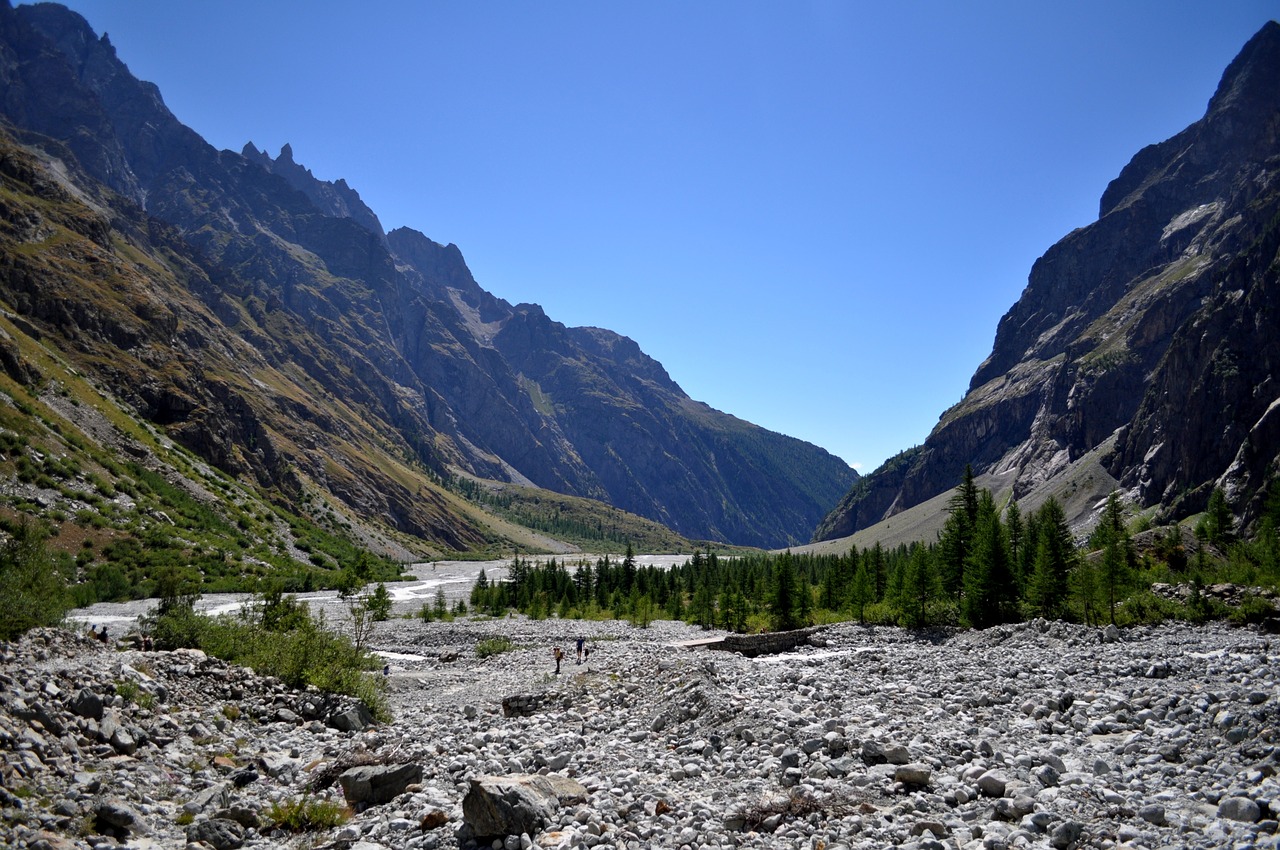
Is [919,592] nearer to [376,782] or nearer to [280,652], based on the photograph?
[280,652]

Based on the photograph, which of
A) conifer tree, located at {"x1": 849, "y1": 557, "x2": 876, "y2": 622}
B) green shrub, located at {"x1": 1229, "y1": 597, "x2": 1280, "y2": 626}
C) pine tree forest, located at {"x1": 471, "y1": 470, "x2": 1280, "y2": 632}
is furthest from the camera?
conifer tree, located at {"x1": 849, "y1": 557, "x2": 876, "y2": 622}

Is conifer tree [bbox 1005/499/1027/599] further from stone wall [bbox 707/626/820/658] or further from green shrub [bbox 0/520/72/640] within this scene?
green shrub [bbox 0/520/72/640]

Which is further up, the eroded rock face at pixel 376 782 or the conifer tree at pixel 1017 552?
the conifer tree at pixel 1017 552

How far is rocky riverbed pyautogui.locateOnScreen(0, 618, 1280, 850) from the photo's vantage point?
35.1 feet

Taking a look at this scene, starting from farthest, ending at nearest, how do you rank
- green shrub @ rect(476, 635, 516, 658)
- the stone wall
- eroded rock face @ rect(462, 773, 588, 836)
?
green shrub @ rect(476, 635, 516, 658), the stone wall, eroded rock face @ rect(462, 773, 588, 836)

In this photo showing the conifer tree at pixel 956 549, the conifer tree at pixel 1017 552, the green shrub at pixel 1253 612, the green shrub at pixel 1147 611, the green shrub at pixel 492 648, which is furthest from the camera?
the conifer tree at pixel 956 549

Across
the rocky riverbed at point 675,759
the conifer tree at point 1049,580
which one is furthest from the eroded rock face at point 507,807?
the conifer tree at point 1049,580

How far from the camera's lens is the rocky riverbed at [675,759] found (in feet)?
35.1

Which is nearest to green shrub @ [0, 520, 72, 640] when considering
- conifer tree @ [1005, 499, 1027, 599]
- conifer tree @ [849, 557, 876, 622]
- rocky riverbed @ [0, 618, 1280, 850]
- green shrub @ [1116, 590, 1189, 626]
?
rocky riverbed @ [0, 618, 1280, 850]

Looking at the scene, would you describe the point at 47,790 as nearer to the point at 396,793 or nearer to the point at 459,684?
the point at 396,793

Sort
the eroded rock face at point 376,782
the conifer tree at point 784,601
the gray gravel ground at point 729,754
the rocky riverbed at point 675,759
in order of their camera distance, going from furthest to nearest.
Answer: the conifer tree at point 784,601
the eroded rock face at point 376,782
the rocky riverbed at point 675,759
the gray gravel ground at point 729,754

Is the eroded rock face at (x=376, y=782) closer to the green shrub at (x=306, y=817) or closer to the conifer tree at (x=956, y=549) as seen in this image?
the green shrub at (x=306, y=817)

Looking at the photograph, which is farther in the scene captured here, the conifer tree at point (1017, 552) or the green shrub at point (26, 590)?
the conifer tree at point (1017, 552)

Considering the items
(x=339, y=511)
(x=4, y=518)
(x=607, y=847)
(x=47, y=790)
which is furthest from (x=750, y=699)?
(x=339, y=511)
